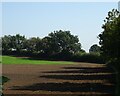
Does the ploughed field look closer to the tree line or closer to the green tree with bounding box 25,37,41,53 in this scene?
the tree line

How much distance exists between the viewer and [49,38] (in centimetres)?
12431

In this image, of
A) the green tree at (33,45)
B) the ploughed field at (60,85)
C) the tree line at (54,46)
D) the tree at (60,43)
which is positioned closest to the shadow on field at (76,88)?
the ploughed field at (60,85)

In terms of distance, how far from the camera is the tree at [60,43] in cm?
11406

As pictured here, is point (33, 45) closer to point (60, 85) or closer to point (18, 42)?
point (18, 42)

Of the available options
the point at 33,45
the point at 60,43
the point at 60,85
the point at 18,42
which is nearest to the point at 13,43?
the point at 18,42

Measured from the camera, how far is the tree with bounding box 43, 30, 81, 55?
114m

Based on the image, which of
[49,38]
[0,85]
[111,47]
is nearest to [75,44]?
[49,38]

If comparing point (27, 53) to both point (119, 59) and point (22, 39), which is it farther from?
point (119, 59)

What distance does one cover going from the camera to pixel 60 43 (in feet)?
408

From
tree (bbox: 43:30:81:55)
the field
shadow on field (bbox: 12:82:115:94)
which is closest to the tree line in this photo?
tree (bbox: 43:30:81:55)

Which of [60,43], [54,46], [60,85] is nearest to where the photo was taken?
[60,85]

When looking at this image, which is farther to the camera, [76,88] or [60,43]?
[60,43]

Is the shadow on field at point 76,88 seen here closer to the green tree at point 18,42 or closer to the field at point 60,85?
the field at point 60,85

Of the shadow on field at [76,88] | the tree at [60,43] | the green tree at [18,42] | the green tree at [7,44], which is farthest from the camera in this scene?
the green tree at [18,42]
